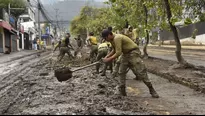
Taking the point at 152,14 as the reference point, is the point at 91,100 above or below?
below

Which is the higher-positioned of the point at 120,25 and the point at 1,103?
the point at 120,25

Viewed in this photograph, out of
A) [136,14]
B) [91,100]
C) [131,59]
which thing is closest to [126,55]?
[131,59]

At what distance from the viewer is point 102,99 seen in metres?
7.54

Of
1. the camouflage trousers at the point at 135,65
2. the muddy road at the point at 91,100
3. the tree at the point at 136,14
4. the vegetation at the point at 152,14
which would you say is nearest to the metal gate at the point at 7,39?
the vegetation at the point at 152,14

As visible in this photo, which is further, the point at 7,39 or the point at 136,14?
the point at 7,39

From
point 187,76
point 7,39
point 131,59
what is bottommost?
point 187,76

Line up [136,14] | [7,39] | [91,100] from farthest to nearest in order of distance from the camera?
[7,39] → [136,14] → [91,100]

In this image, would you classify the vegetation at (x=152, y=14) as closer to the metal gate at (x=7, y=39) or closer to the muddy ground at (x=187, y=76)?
the muddy ground at (x=187, y=76)

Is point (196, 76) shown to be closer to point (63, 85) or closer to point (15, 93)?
point (63, 85)

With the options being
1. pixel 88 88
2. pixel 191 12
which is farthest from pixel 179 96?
pixel 191 12

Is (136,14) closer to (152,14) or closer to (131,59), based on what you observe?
(152,14)

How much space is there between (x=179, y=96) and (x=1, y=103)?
4736 mm

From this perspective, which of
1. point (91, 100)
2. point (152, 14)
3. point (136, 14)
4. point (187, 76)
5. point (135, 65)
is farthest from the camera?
point (136, 14)

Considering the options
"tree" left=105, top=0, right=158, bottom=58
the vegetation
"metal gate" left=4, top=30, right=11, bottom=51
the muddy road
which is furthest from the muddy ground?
"metal gate" left=4, top=30, right=11, bottom=51
